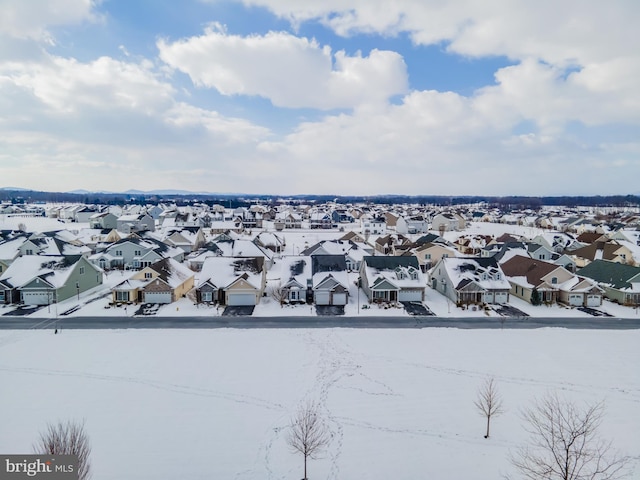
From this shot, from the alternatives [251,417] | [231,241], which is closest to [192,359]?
[251,417]

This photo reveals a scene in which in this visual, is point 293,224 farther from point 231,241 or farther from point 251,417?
point 251,417

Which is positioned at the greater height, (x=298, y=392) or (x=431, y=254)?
(x=431, y=254)

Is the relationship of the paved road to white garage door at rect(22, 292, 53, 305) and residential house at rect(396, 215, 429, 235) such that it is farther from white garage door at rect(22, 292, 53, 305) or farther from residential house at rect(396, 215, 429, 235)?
residential house at rect(396, 215, 429, 235)

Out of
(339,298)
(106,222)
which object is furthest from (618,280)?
(106,222)

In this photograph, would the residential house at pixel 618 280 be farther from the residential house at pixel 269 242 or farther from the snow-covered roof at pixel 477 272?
the residential house at pixel 269 242

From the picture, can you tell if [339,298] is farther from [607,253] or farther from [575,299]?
[607,253]

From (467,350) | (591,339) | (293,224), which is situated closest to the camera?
(467,350)

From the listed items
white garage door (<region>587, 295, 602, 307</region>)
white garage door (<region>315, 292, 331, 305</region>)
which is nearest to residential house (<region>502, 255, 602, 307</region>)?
white garage door (<region>587, 295, 602, 307</region>)
